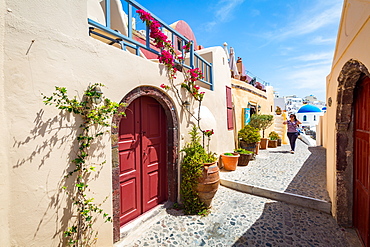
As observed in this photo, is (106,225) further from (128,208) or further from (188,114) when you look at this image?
(188,114)

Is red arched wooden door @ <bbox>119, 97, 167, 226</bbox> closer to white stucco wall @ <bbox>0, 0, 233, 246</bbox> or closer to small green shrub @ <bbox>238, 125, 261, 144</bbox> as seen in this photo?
white stucco wall @ <bbox>0, 0, 233, 246</bbox>

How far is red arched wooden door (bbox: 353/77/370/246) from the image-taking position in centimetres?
246

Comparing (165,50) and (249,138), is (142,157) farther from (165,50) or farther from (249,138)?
(249,138)

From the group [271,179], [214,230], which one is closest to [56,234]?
[214,230]

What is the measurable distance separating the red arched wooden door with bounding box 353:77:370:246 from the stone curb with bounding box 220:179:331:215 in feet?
1.96

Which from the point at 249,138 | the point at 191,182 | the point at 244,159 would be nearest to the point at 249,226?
the point at 191,182

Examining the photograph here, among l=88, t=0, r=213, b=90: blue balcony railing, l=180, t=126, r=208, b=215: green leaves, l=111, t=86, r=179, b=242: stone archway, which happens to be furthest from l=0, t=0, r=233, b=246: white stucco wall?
l=180, t=126, r=208, b=215: green leaves

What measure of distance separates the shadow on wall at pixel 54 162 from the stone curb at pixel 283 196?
403 centimetres

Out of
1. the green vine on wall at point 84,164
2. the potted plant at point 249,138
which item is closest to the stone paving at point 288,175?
the potted plant at point 249,138

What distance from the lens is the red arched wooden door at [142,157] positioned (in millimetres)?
3037

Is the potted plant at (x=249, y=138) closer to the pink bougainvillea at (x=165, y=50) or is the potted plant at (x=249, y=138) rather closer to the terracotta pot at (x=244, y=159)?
the terracotta pot at (x=244, y=159)

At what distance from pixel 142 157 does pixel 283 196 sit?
3.47 metres

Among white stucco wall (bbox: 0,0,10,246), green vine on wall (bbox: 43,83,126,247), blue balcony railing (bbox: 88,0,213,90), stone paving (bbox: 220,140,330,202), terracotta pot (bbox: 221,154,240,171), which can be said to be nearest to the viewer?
white stucco wall (bbox: 0,0,10,246)

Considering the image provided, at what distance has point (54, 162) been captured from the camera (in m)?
2.03
